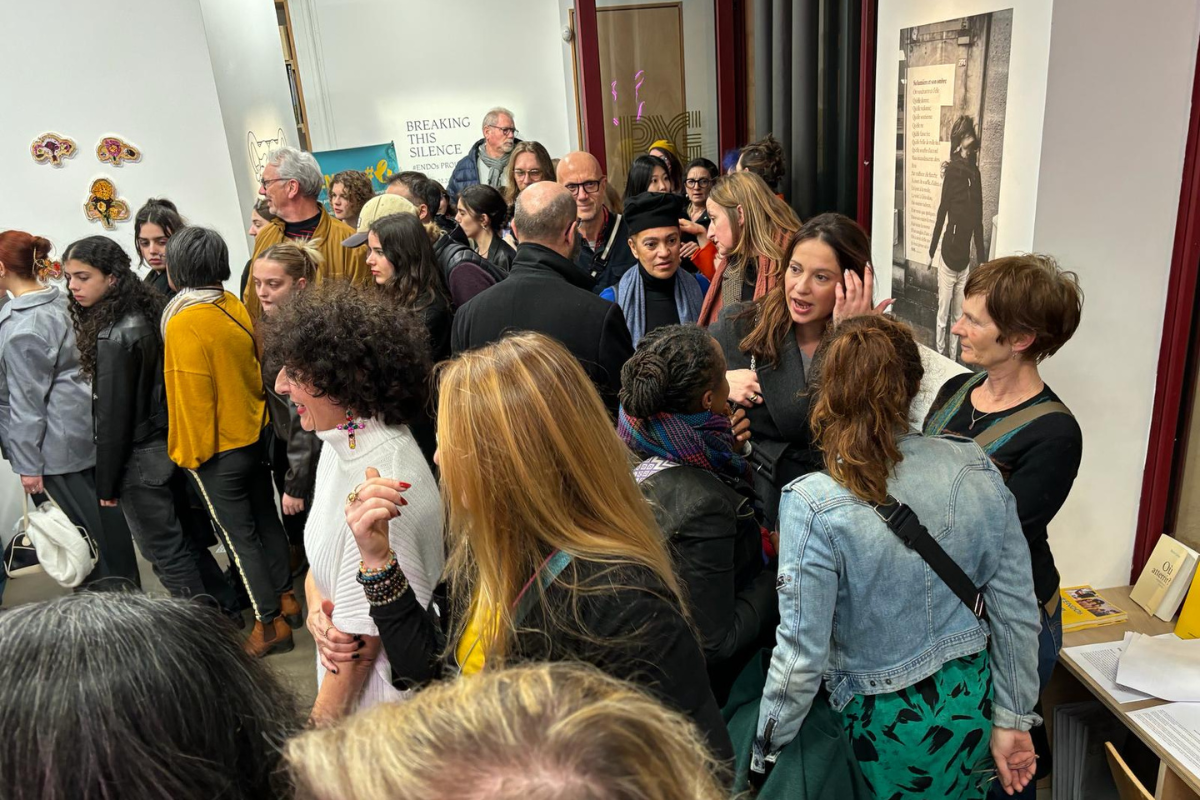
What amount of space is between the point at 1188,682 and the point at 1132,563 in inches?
28.9

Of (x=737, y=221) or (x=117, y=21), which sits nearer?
→ (x=737, y=221)

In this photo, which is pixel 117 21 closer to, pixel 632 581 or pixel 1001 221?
pixel 1001 221

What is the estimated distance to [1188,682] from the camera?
2350 mm

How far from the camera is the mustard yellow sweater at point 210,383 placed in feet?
10.6

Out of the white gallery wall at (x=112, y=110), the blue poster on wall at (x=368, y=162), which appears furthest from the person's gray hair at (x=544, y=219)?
the blue poster on wall at (x=368, y=162)

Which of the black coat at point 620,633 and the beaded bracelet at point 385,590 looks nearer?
the black coat at point 620,633

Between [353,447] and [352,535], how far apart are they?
10.1 inches

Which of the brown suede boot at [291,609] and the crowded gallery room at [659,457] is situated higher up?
the crowded gallery room at [659,457]

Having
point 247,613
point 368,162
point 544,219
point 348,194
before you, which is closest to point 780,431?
Answer: point 544,219

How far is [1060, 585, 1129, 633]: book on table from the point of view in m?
2.76

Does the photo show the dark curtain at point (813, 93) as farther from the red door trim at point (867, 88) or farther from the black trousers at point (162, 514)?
the black trousers at point (162, 514)

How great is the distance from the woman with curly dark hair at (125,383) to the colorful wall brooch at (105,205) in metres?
2.25

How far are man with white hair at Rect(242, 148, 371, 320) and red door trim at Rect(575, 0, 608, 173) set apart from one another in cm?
213

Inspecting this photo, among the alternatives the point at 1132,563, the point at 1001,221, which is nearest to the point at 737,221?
the point at 1001,221
